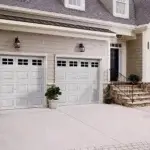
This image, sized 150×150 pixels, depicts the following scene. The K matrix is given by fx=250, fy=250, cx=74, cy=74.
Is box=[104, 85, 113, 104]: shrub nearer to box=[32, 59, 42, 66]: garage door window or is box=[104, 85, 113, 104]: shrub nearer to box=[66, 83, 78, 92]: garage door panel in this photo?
box=[66, 83, 78, 92]: garage door panel

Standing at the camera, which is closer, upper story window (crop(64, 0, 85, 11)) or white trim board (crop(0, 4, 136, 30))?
white trim board (crop(0, 4, 136, 30))

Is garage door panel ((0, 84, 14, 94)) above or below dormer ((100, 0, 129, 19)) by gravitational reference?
below

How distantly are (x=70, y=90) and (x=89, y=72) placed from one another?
155 centimetres

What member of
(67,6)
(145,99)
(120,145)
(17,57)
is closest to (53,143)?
(120,145)

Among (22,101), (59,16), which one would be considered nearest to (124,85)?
(59,16)

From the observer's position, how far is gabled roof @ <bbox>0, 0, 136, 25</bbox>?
40.4 feet

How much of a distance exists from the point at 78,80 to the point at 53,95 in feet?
6.72

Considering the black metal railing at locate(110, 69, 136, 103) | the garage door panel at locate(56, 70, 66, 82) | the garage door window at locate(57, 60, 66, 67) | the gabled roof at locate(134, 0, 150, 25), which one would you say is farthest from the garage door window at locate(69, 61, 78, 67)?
the gabled roof at locate(134, 0, 150, 25)

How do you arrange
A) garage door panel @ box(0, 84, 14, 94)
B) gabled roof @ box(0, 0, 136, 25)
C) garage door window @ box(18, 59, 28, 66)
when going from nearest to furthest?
garage door panel @ box(0, 84, 14, 94) < garage door window @ box(18, 59, 28, 66) < gabled roof @ box(0, 0, 136, 25)

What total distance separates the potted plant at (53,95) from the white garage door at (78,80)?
2.82ft

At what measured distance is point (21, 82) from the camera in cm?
1141

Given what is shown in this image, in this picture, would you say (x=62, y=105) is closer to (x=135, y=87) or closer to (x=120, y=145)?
(x=135, y=87)

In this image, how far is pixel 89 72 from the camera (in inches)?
534

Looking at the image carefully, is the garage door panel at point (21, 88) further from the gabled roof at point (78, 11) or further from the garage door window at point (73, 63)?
the gabled roof at point (78, 11)
